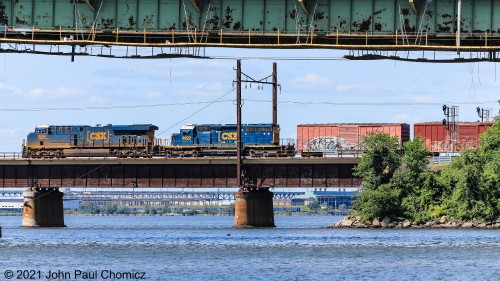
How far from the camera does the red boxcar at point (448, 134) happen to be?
5044 inches

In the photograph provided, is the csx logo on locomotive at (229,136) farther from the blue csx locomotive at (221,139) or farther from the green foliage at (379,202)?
the green foliage at (379,202)

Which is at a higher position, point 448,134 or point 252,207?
point 448,134

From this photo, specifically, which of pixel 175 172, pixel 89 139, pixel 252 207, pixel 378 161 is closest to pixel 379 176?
pixel 378 161

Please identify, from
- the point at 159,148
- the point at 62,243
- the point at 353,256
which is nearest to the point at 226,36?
the point at 353,256

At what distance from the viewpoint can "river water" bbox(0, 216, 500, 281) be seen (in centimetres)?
5937

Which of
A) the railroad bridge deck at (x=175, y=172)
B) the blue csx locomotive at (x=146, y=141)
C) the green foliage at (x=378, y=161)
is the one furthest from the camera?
the blue csx locomotive at (x=146, y=141)

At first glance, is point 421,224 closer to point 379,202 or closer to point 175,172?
point 379,202

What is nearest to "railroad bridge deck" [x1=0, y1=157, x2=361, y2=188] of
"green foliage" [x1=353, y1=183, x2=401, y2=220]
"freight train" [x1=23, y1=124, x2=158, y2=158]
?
"green foliage" [x1=353, y1=183, x2=401, y2=220]

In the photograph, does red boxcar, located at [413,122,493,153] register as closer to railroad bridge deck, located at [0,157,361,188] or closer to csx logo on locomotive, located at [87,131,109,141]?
railroad bridge deck, located at [0,157,361,188]

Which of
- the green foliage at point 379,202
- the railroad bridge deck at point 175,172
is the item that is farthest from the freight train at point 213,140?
the green foliage at point 379,202

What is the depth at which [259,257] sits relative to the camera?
233 feet

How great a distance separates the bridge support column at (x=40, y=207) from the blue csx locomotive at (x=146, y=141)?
3871 millimetres

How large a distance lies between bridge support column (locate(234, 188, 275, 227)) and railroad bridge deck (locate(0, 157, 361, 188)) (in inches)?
39.2

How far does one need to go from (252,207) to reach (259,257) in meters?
38.4
